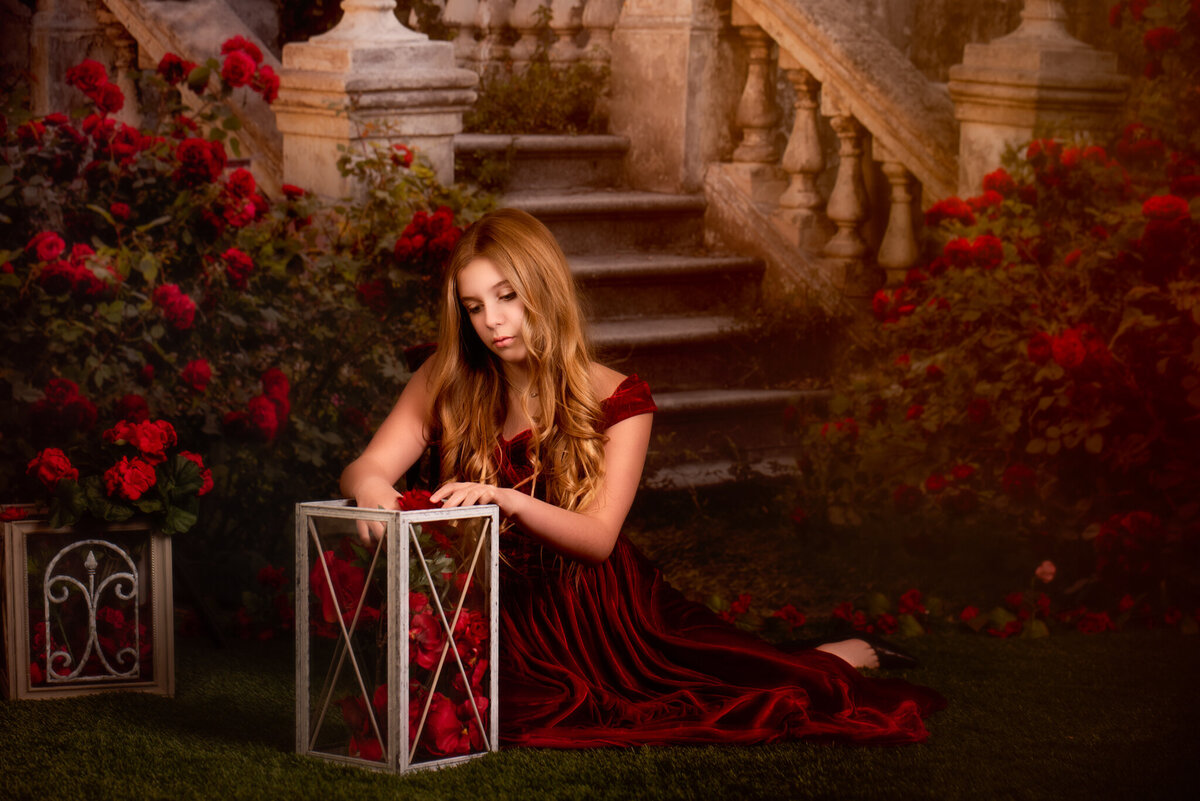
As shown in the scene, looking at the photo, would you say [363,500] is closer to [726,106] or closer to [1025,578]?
[1025,578]

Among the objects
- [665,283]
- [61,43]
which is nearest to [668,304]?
[665,283]

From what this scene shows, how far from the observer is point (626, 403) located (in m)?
2.99

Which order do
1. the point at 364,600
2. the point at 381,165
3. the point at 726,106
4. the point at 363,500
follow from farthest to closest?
the point at 726,106
the point at 381,165
the point at 363,500
the point at 364,600

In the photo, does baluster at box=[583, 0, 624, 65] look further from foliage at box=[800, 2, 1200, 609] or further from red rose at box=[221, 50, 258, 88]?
red rose at box=[221, 50, 258, 88]

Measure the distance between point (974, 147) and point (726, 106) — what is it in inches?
55.1

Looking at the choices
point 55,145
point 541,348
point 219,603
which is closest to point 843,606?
point 541,348

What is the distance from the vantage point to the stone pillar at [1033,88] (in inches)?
168

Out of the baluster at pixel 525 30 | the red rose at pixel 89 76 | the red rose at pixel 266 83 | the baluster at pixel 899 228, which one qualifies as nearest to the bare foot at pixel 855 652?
the baluster at pixel 899 228

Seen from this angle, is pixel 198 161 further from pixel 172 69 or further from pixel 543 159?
pixel 543 159

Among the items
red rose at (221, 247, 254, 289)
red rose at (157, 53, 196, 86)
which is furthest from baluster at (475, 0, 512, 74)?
red rose at (221, 247, 254, 289)

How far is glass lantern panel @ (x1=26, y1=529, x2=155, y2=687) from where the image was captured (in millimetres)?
3086

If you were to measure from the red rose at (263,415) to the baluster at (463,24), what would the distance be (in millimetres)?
2849

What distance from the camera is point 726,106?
5.69 metres

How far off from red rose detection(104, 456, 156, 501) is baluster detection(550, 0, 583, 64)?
342 cm
